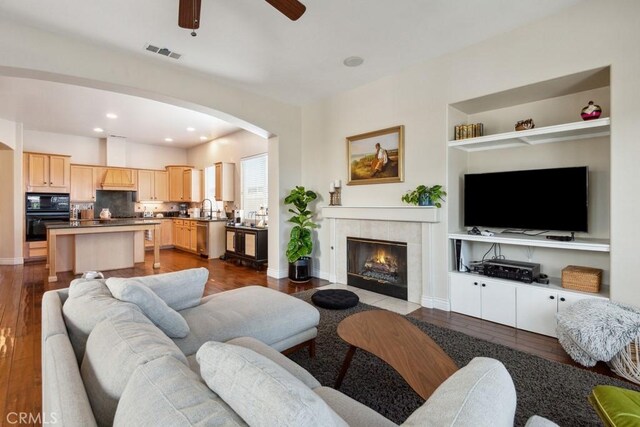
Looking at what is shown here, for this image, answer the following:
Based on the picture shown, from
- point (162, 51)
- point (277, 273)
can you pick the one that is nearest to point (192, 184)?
point (277, 273)

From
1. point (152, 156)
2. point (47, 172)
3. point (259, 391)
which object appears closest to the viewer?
point (259, 391)

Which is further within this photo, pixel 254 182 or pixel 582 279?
pixel 254 182

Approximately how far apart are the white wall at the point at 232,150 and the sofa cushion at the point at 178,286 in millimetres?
4408

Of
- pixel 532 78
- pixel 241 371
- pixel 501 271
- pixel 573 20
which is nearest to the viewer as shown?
pixel 241 371

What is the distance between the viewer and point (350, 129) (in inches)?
183

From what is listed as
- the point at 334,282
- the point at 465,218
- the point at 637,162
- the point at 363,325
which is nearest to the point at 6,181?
the point at 334,282

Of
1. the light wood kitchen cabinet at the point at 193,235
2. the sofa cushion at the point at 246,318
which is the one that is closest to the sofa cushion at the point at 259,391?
the sofa cushion at the point at 246,318

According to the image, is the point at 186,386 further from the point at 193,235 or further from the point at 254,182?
the point at 193,235

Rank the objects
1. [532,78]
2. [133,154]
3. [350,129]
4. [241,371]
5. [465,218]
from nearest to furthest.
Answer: [241,371] < [532,78] < [465,218] < [350,129] < [133,154]

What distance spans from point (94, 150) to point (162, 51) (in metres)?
6.14

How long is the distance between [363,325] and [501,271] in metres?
1.96

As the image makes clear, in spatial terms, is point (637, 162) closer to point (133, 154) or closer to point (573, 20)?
point (573, 20)

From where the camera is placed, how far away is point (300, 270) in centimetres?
500

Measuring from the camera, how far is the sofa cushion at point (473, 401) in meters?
0.80
